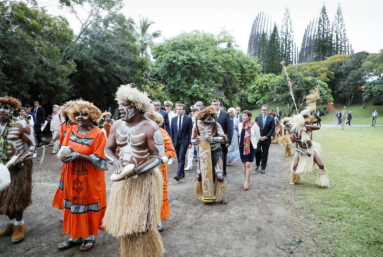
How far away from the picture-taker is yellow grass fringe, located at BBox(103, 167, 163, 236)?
102 inches

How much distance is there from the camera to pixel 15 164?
3414mm

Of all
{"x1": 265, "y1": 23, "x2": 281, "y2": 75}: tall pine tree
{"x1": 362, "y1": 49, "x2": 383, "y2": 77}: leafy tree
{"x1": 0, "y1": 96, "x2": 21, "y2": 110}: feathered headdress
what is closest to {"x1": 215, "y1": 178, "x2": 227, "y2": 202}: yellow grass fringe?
{"x1": 0, "y1": 96, "x2": 21, "y2": 110}: feathered headdress

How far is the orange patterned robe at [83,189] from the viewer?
3184 mm

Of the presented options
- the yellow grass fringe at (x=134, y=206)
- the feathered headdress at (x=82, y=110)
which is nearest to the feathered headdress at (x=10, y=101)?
the feathered headdress at (x=82, y=110)

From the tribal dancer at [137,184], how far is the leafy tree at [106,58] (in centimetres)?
1352

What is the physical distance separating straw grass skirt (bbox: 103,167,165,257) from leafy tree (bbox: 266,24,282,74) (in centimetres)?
5591

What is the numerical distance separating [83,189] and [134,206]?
1030 millimetres

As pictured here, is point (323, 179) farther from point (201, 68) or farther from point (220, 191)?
point (201, 68)

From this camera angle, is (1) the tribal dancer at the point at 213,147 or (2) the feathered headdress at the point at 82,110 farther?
(1) the tribal dancer at the point at 213,147

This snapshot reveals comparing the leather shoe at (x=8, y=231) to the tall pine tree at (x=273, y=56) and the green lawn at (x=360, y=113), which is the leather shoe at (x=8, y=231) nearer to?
the green lawn at (x=360, y=113)

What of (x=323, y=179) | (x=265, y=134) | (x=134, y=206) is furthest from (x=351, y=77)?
(x=134, y=206)

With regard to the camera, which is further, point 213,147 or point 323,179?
point 323,179

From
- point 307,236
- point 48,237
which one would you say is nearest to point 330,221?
point 307,236

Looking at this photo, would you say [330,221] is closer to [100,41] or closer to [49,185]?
Result: [49,185]
